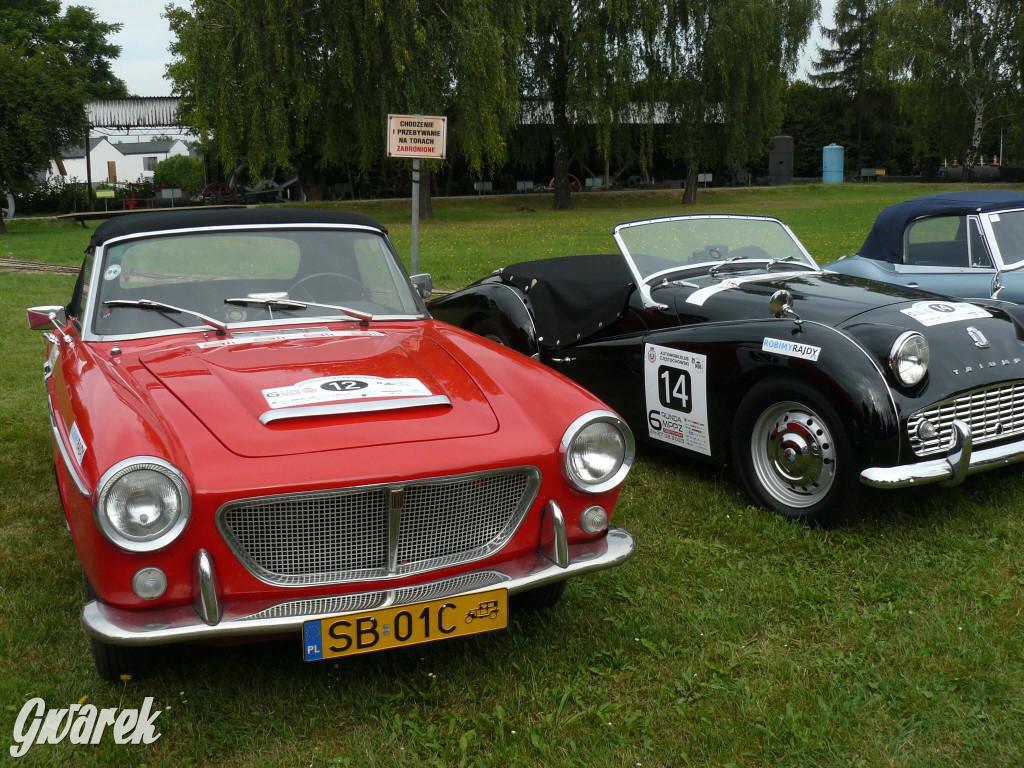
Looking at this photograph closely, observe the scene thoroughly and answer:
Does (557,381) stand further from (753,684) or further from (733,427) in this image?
(733,427)

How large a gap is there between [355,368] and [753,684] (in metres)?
1.67

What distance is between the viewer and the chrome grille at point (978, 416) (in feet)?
13.7

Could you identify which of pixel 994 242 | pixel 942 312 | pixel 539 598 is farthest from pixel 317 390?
pixel 994 242

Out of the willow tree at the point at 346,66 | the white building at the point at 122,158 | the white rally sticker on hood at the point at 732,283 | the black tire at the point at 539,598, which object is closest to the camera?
the black tire at the point at 539,598

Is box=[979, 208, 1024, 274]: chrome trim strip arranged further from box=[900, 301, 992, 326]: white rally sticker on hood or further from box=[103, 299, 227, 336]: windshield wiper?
box=[103, 299, 227, 336]: windshield wiper

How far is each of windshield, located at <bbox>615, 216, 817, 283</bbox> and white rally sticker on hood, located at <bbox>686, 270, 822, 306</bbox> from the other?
171mm

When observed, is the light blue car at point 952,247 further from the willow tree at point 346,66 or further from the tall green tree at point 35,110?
the tall green tree at point 35,110

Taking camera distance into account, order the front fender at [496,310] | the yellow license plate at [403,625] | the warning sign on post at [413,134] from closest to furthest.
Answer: the yellow license plate at [403,625] < the front fender at [496,310] < the warning sign on post at [413,134]

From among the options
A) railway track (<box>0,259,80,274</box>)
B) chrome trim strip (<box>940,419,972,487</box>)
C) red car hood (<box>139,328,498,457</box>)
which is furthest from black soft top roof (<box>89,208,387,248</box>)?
railway track (<box>0,259,80,274</box>)

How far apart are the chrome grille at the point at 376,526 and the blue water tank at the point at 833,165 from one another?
1941 inches

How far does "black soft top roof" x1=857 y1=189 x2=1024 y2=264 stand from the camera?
24.4ft

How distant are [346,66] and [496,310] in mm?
18923

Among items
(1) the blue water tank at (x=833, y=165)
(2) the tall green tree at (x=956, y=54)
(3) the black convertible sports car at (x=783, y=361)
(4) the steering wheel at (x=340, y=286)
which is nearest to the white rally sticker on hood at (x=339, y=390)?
(4) the steering wheel at (x=340, y=286)

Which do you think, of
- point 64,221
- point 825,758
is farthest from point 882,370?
Result: point 64,221
